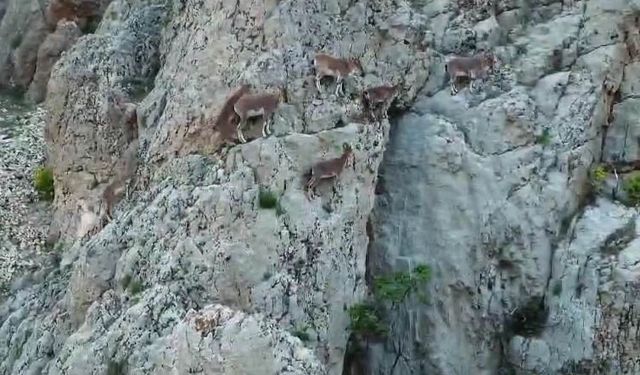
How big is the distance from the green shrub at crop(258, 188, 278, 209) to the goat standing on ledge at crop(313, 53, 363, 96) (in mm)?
2910

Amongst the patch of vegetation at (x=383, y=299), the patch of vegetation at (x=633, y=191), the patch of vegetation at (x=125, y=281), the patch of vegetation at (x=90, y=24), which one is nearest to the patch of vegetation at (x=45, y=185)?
the patch of vegetation at (x=90, y=24)

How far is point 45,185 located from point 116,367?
514 inches

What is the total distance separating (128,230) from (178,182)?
4.82ft

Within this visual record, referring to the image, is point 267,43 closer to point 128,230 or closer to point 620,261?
point 128,230

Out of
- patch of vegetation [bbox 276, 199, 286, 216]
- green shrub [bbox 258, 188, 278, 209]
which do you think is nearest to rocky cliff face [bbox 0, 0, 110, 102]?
green shrub [bbox 258, 188, 278, 209]

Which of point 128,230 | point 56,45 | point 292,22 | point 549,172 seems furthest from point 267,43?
point 56,45

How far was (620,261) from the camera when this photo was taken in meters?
20.1

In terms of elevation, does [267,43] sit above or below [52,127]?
above

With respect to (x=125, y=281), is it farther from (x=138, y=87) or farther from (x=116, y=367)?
(x=138, y=87)

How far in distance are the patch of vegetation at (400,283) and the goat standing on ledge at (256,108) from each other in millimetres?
4158

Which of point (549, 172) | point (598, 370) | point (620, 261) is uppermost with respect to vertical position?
point (549, 172)

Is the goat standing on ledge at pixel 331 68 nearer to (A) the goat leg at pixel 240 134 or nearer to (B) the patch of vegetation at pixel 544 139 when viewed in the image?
(A) the goat leg at pixel 240 134

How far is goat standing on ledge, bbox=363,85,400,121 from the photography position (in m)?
20.4

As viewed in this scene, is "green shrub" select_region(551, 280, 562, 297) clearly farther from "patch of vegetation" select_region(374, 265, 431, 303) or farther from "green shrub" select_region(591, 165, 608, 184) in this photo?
"patch of vegetation" select_region(374, 265, 431, 303)
